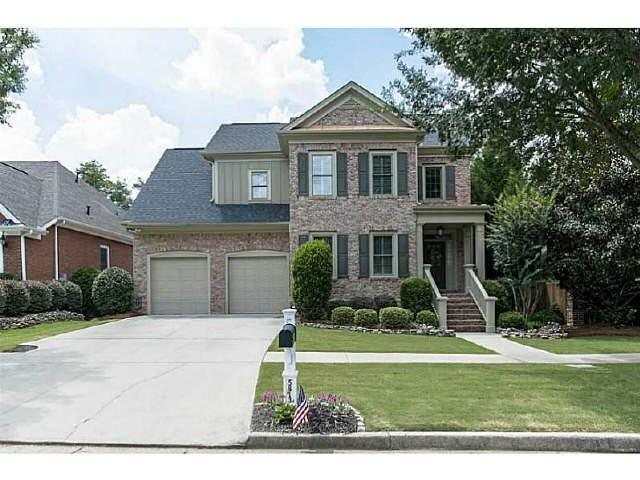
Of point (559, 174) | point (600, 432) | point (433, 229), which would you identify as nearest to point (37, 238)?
point (433, 229)

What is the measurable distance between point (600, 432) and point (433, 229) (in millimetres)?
14475

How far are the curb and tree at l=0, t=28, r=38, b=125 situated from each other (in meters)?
9.01

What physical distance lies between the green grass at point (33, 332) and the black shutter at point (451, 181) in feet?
38.0

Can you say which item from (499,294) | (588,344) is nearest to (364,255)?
(499,294)

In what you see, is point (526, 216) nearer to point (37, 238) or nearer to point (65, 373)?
point (65, 373)

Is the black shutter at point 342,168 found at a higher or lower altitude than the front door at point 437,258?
higher

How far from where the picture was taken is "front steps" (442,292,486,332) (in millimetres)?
17109

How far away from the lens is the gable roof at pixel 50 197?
20281mm

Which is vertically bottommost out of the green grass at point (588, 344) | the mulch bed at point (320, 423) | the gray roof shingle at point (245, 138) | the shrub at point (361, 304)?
the green grass at point (588, 344)

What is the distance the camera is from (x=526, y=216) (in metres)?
17.2

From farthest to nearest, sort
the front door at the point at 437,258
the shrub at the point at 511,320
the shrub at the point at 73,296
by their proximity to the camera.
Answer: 1. the front door at the point at 437,258
2. the shrub at the point at 73,296
3. the shrub at the point at 511,320

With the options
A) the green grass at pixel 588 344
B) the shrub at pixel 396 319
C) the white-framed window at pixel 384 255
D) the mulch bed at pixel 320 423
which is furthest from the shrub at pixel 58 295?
the mulch bed at pixel 320 423

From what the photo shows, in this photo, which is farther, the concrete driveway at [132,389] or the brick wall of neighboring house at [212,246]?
the brick wall of neighboring house at [212,246]

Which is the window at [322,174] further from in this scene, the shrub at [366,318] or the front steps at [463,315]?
the front steps at [463,315]
